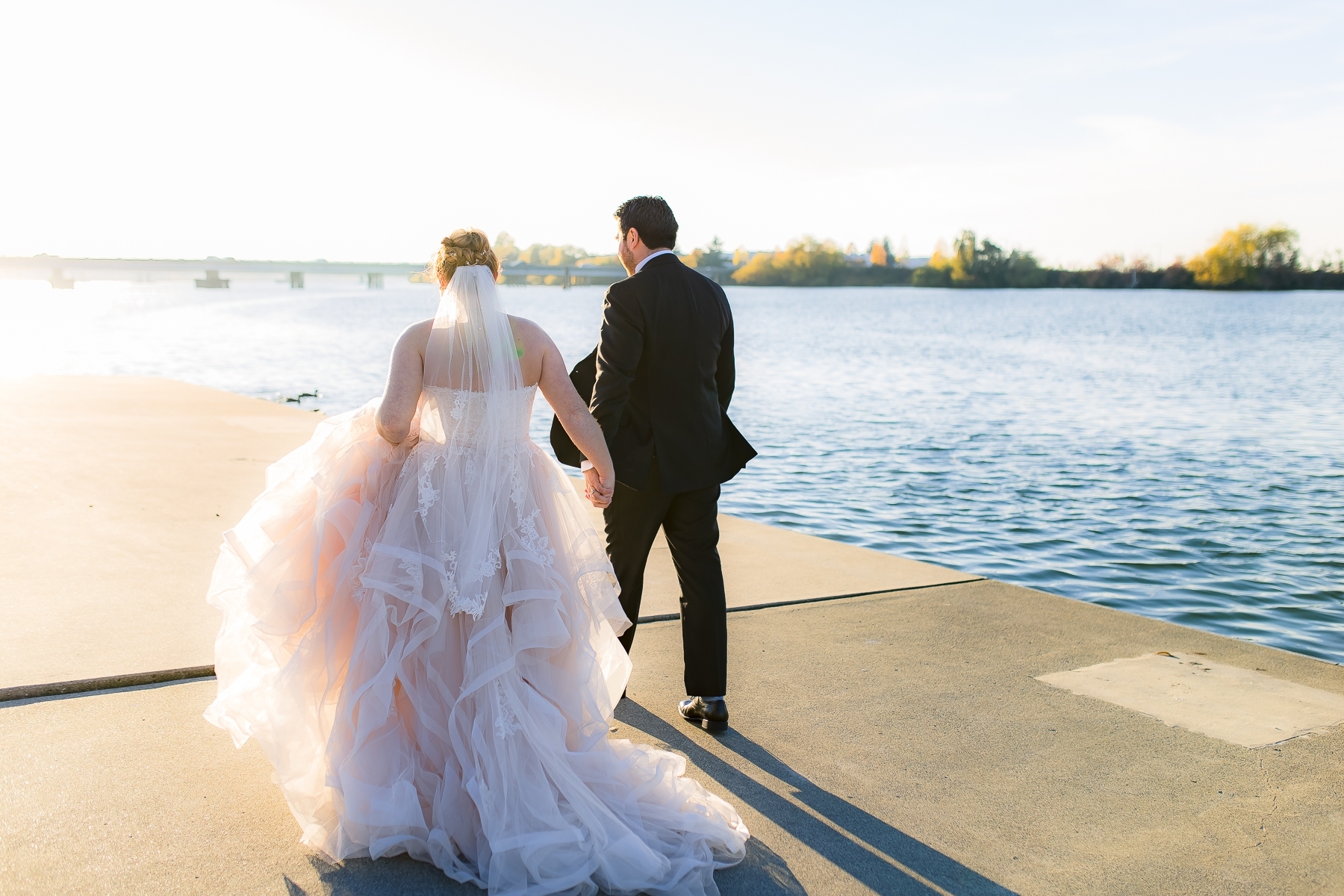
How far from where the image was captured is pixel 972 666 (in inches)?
196

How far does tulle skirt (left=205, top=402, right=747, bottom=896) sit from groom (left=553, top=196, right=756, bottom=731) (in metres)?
0.68

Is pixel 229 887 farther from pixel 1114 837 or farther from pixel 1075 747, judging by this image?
pixel 1075 747

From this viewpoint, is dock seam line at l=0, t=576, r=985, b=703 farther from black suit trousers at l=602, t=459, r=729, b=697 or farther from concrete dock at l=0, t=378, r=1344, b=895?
black suit trousers at l=602, t=459, r=729, b=697

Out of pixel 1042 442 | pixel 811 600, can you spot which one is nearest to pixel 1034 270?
pixel 1042 442

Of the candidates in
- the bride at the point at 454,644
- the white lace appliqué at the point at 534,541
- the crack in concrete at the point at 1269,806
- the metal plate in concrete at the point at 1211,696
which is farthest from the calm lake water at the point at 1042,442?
the crack in concrete at the point at 1269,806

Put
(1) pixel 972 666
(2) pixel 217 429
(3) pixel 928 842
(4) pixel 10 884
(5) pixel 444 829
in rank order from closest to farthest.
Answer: (4) pixel 10 884
(5) pixel 444 829
(3) pixel 928 842
(1) pixel 972 666
(2) pixel 217 429

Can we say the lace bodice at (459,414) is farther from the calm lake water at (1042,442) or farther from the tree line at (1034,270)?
the tree line at (1034,270)

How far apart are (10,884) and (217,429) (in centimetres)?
1067

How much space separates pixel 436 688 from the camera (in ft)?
10.7

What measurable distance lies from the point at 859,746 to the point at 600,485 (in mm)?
1420

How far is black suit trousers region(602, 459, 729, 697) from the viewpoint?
423 centimetres

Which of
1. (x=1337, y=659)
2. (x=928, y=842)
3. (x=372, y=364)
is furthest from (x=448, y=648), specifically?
(x=372, y=364)

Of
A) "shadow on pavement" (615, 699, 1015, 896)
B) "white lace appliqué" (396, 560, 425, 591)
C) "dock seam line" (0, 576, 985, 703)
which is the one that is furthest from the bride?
"dock seam line" (0, 576, 985, 703)

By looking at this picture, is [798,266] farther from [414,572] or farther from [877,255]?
[414,572]
